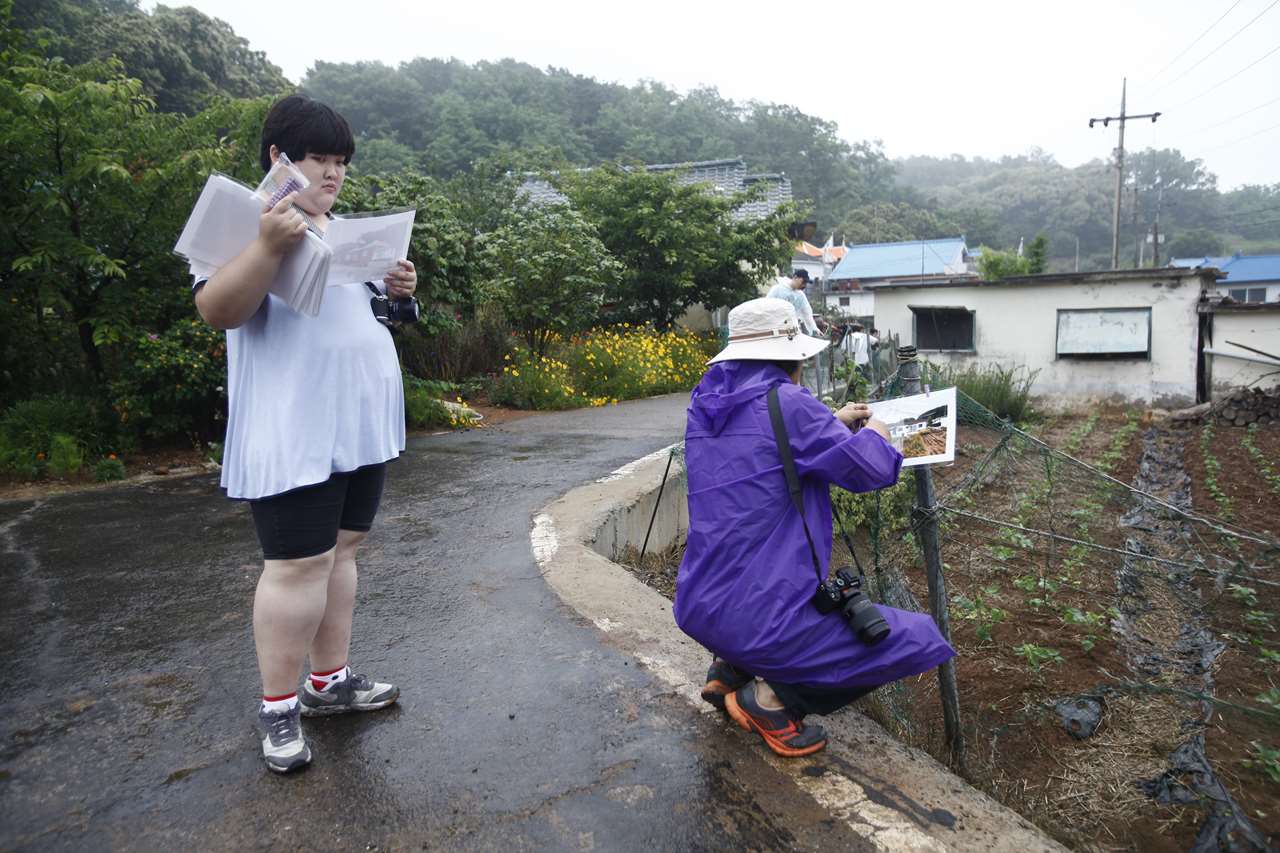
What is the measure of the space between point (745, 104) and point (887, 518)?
76.5 metres

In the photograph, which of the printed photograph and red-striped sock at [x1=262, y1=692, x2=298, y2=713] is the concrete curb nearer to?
the printed photograph

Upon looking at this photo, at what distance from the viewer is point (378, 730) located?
2.38 meters

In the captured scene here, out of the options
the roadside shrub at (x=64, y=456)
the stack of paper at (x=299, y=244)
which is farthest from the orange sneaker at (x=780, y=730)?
the roadside shrub at (x=64, y=456)

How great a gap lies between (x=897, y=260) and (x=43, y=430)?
40.8 metres

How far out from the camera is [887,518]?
5586 mm

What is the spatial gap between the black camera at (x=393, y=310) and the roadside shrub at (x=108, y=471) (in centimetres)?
519

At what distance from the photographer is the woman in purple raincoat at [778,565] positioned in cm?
221

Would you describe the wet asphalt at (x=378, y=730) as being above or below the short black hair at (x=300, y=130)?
below

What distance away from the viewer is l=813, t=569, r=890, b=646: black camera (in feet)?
7.13

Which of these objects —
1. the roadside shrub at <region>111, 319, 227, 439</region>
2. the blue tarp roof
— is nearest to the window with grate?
the roadside shrub at <region>111, 319, 227, 439</region>

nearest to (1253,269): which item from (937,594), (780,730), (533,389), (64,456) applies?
(533,389)

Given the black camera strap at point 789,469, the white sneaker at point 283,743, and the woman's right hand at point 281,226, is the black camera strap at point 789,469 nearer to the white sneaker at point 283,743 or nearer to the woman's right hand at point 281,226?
the woman's right hand at point 281,226

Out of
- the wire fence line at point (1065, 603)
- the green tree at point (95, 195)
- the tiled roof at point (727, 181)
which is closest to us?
the wire fence line at point (1065, 603)

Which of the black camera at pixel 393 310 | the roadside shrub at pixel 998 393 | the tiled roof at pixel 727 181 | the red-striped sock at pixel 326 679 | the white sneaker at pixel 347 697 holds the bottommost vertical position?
the roadside shrub at pixel 998 393
